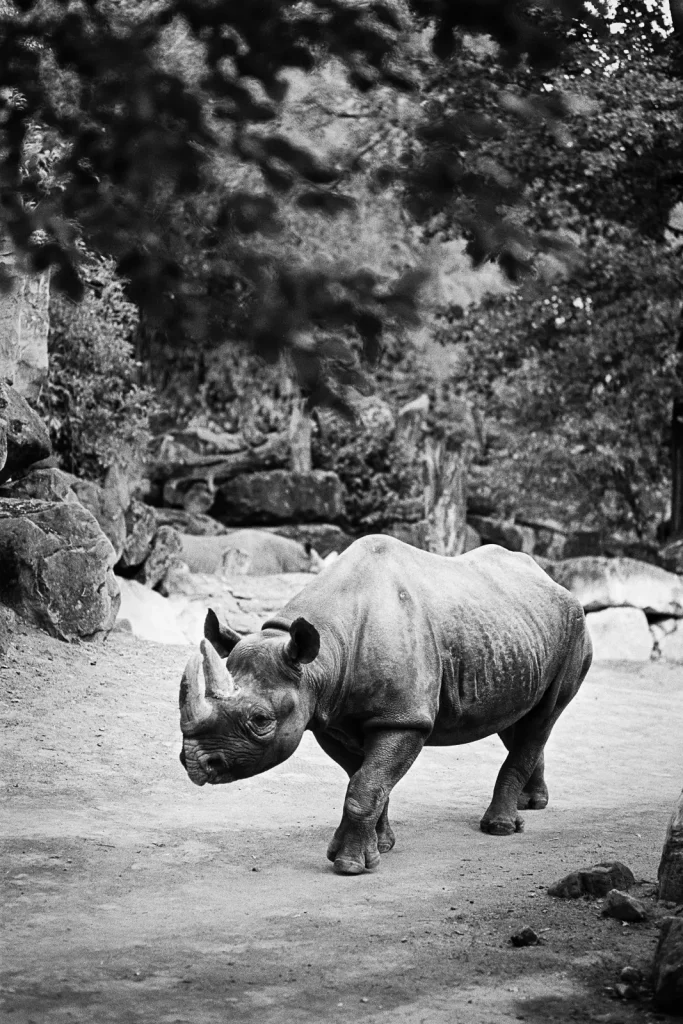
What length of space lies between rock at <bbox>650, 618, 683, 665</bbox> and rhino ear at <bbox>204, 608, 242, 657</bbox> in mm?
11186

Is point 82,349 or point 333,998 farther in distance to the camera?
point 82,349

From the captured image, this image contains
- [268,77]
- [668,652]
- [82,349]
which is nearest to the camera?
[268,77]

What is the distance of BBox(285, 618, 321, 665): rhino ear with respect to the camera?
6168 mm

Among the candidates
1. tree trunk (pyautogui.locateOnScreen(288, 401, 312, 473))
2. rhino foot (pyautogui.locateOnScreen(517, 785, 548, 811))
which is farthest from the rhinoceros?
tree trunk (pyautogui.locateOnScreen(288, 401, 312, 473))

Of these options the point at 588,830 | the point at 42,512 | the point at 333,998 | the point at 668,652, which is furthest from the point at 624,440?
the point at 333,998

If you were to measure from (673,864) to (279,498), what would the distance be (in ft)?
60.2

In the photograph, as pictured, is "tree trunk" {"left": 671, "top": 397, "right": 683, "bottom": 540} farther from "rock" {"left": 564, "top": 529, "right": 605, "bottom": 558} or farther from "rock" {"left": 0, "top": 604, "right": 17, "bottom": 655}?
"rock" {"left": 0, "top": 604, "right": 17, "bottom": 655}

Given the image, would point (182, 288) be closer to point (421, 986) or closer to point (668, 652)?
point (421, 986)

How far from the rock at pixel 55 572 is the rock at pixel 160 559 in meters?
2.40

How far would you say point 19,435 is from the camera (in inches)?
495

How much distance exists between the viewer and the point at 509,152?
17812 millimetres

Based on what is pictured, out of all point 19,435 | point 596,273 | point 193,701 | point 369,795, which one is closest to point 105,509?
point 19,435

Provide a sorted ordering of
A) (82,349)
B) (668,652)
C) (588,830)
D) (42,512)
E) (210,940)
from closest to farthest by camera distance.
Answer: (210,940) < (588,830) < (42,512) < (82,349) < (668,652)

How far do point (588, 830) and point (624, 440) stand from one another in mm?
14854
